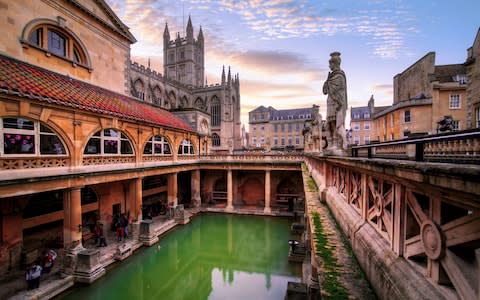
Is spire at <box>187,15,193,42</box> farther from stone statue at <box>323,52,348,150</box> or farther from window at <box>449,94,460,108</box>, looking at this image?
stone statue at <box>323,52,348,150</box>

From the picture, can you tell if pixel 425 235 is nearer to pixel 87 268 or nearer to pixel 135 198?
pixel 87 268

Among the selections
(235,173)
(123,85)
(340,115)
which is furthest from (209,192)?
(340,115)

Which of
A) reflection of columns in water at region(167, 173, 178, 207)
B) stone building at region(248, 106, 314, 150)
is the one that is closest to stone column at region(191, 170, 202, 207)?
reflection of columns in water at region(167, 173, 178, 207)

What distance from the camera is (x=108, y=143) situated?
1369 cm

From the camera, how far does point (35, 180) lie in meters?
9.23

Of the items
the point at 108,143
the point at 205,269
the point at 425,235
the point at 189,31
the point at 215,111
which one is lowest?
the point at 205,269

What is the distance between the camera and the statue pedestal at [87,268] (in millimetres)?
10367

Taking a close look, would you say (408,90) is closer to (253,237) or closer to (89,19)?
(253,237)

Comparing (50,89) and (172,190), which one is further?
(172,190)

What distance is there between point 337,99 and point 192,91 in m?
57.1

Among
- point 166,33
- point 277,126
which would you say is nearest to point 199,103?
point 277,126

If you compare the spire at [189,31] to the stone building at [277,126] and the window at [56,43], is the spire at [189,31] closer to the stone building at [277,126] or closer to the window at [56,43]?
the stone building at [277,126]

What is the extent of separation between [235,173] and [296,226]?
10574 millimetres

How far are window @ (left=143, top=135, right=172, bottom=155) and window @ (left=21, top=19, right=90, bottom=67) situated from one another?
269 inches
